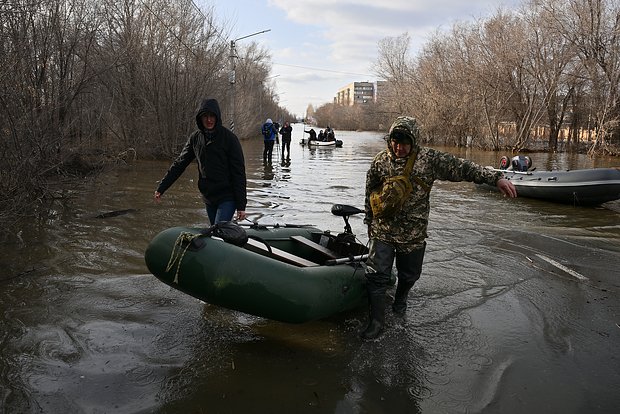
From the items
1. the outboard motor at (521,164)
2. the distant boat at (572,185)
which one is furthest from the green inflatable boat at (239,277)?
the outboard motor at (521,164)

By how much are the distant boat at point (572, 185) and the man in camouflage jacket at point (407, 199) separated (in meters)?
7.74

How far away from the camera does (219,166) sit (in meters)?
4.66

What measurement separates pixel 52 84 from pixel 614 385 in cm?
1027

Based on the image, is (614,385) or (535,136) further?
(535,136)

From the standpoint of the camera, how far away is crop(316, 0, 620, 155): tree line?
2798 cm

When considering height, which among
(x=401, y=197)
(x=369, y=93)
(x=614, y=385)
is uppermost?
(x=369, y=93)

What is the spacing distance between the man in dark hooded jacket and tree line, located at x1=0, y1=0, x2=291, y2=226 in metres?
3.47

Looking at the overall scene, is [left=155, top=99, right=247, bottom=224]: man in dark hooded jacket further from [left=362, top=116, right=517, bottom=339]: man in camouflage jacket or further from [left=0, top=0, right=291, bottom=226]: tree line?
[left=0, top=0, right=291, bottom=226]: tree line

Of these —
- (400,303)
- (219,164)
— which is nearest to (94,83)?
(219,164)

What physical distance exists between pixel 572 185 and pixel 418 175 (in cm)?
820

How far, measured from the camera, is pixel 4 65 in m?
6.75

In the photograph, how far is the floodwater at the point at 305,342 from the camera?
10.4ft

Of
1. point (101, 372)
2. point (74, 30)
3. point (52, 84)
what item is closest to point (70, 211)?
point (52, 84)

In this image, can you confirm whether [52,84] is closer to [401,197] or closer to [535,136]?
[401,197]
